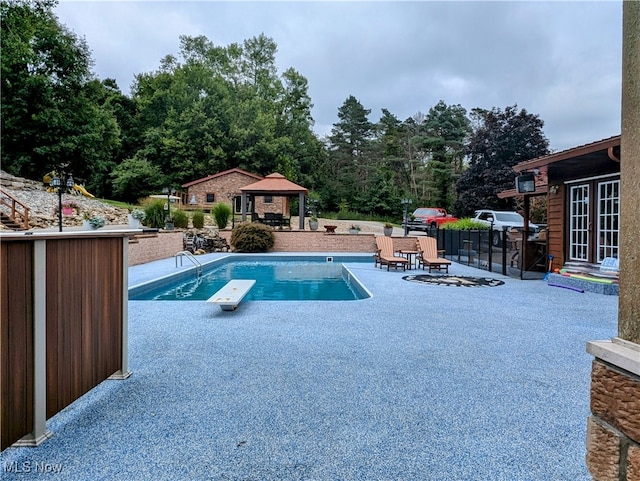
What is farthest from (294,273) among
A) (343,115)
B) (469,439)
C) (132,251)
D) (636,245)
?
(343,115)

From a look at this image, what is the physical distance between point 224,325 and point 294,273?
23.9ft

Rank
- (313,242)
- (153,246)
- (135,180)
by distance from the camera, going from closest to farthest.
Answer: (153,246) → (313,242) → (135,180)

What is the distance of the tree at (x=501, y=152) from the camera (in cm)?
2562

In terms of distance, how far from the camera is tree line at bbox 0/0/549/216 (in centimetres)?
2327

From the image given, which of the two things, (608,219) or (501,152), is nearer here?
(608,219)

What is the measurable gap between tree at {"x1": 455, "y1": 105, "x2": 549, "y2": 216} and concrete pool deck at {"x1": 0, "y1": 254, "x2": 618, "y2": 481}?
22089 mm

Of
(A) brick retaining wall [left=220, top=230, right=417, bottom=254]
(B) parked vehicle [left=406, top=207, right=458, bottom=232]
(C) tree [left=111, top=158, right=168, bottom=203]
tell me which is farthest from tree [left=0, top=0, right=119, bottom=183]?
(B) parked vehicle [left=406, top=207, right=458, bottom=232]

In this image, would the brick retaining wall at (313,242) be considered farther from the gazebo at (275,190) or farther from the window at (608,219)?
the window at (608,219)

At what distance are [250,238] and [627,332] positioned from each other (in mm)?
15261

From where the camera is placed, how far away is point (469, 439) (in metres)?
2.42

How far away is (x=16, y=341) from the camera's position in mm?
2035

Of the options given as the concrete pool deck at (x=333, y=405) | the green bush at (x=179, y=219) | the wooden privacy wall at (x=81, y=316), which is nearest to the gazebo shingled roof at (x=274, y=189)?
the green bush at (x=179, y=219)

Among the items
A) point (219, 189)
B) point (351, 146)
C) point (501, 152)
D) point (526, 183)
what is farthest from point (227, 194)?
point (526, 183)

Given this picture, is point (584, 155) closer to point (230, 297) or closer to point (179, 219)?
point (230, 297)
